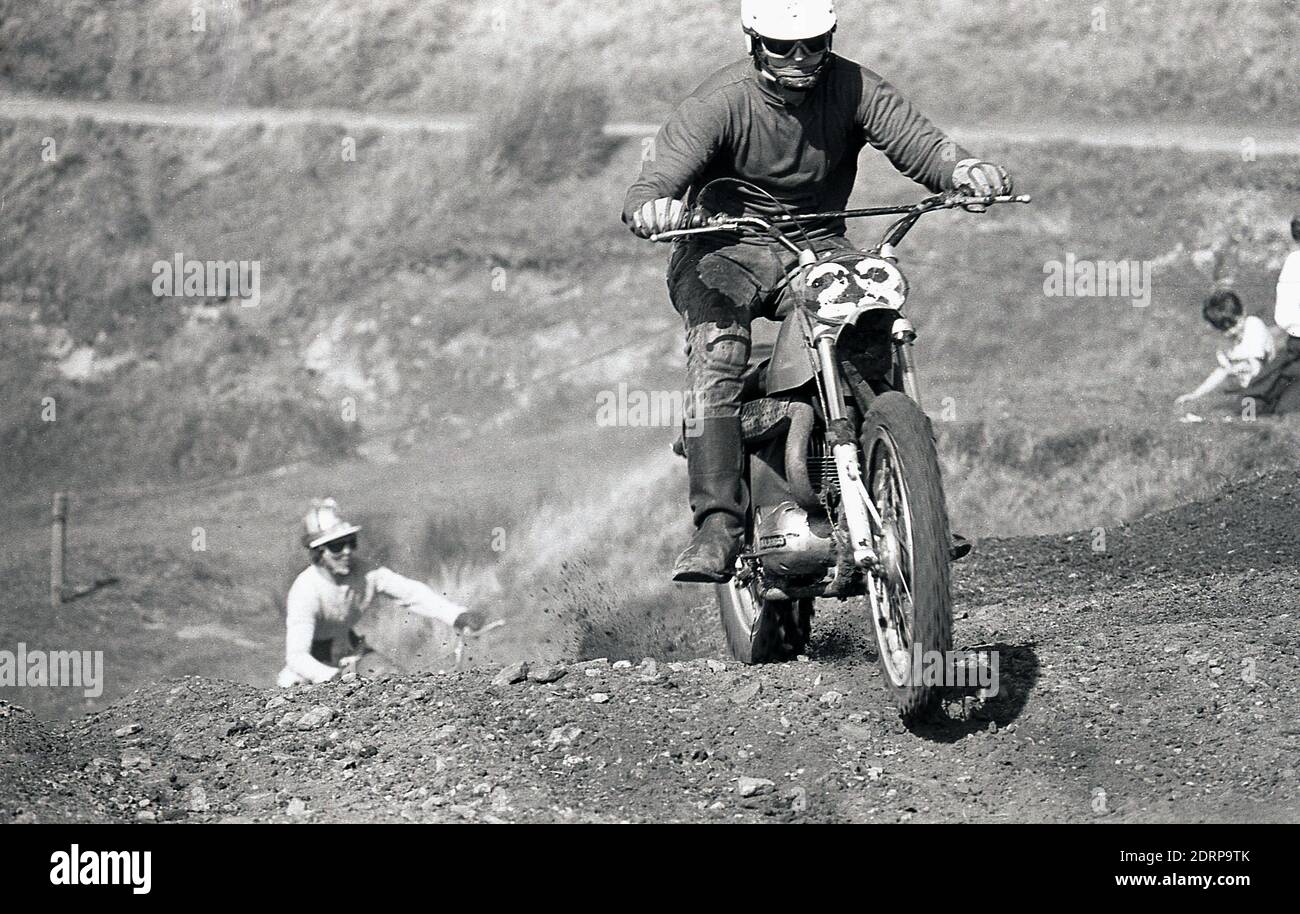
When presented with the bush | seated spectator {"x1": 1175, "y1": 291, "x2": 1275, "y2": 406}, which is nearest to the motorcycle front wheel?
seated spectator {"x1": 1175, "y1": 291, "x2": 1275, "y2": 406}

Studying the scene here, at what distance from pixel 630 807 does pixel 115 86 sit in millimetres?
19685

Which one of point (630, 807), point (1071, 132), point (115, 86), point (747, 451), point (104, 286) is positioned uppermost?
point (115, 86)

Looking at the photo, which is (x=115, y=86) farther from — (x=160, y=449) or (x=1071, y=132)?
(x=1071, y=132)

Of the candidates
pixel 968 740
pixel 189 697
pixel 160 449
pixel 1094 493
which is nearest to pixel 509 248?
pixel 160 449

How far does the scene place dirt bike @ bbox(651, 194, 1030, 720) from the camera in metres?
6.68

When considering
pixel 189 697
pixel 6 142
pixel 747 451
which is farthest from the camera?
pixel 6 142

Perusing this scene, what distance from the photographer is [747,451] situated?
791 centimetres

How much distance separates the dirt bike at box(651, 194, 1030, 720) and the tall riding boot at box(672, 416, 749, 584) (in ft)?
0.20

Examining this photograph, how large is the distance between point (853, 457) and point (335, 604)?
523 centimetres

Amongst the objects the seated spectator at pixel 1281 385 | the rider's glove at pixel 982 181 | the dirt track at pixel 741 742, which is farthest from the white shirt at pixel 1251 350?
the rider's glove at pixel 982 181

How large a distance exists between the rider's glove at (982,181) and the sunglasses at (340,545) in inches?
208

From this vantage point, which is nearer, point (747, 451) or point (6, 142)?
point (747, 451)

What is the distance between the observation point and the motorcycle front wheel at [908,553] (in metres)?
6.58

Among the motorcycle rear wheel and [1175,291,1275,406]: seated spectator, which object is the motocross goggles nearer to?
the motorcycle rear wheel
